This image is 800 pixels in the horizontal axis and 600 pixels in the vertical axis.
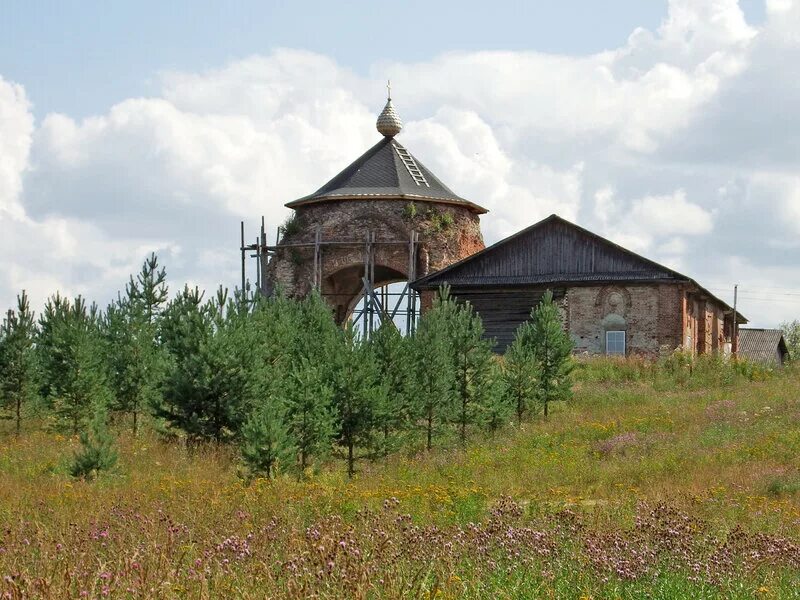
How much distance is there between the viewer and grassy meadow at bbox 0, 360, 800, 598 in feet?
22.5

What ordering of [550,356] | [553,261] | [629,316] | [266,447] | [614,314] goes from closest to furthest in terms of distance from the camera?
1. [266,447]
2. [550,356]
3. [629,316]
4. [614,314]
5. [553,261]

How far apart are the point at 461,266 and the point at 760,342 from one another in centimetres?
3412

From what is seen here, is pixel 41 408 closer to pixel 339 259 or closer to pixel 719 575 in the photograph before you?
pixel 339 259

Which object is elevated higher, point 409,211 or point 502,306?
point 409,211

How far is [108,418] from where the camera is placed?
28.4 m

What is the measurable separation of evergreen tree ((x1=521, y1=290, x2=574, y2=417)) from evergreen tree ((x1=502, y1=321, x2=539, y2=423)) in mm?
455

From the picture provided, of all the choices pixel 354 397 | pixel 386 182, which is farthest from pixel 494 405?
pixel 386 182

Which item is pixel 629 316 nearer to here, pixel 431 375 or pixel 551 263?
pixel 551 263

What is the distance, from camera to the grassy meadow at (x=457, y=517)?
6.85 metres

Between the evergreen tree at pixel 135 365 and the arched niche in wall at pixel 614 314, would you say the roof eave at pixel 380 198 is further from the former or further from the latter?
the evergreen tree at pixel 135 365

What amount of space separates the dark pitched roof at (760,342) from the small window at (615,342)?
29416 millimetres

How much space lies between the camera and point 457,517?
1166cm

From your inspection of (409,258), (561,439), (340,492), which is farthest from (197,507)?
(409,258)

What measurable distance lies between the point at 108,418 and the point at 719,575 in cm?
2285
